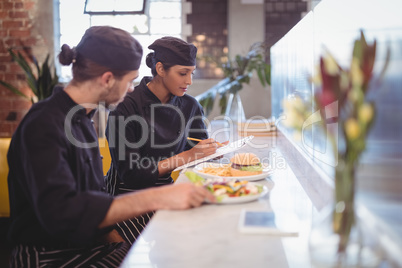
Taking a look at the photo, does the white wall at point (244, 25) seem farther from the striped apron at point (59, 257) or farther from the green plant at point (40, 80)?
the striped apron at point (59, 257)

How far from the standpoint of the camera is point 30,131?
4.66 ft

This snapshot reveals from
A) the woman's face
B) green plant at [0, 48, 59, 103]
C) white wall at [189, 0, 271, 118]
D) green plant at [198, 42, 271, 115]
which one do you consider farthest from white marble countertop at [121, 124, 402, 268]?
white wall at [189, 0, 271, 118]

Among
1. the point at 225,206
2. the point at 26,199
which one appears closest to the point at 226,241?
the point at 225,206

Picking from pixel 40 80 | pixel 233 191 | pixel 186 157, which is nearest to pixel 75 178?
pixel 233 191

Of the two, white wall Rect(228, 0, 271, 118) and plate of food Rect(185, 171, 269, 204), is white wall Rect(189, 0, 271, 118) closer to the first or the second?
white wall Rect(228, 0, 271, 118)

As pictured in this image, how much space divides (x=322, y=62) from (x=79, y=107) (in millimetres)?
988

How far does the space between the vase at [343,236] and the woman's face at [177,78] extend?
1.64 m

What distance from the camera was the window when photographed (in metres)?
6.14

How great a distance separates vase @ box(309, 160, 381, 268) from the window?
5343 mm

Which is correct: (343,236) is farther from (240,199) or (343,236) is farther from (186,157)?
(186,157)

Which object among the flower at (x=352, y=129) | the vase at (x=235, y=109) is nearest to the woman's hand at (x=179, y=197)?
the flower at (x=352, y=129)

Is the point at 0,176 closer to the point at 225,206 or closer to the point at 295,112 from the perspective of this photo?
the point at 225,206

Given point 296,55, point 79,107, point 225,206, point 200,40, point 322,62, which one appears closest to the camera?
point 322,62

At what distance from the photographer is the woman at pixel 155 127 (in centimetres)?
224
